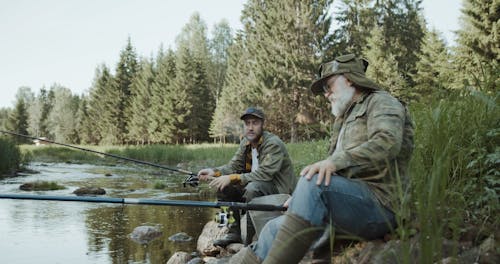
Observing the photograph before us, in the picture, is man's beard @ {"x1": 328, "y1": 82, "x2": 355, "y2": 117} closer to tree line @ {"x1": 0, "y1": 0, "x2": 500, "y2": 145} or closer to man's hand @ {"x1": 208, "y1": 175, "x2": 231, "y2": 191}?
man's hand @ {"x1": 208, "y1": 175, "x2": 231, "y2": 191}

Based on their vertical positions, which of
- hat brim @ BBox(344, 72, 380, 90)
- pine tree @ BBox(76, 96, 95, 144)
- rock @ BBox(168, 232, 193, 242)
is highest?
pine tree @ BBox(76, 96, 95, 144)

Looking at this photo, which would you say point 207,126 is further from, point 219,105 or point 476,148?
point 476,148

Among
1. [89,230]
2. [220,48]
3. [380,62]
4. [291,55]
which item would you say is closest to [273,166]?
[89,230]

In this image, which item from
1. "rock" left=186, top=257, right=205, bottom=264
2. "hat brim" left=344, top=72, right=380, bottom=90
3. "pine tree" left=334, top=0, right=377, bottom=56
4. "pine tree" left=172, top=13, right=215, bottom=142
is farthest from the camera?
"pine tree" left=172, top=13, right=215, bottom=142

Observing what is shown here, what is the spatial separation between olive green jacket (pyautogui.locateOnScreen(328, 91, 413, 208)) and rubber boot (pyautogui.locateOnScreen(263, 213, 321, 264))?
308 mm

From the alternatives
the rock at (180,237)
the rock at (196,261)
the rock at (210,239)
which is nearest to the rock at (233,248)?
the rock at (210,239)

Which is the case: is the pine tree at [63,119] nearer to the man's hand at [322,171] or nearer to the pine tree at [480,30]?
the pine tree at [480,30]

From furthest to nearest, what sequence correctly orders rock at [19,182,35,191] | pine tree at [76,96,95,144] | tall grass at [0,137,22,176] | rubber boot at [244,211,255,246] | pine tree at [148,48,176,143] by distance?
pine tree at [76,96,95,144], pine tree at [148,48,176,143], tall grass at [0,137,22,176], rock at [19,182,35,191], rubber boot at [244,211,255,246]

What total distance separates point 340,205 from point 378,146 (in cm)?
32

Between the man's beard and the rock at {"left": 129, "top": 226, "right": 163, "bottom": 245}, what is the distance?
4.10m

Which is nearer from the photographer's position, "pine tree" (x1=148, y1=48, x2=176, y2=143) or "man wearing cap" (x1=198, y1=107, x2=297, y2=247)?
"man wearing cap" (x1=198, y1=107, x2=297, y2=247)

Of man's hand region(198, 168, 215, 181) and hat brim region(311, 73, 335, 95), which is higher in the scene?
hat brim region(311, 73, 335, 95)

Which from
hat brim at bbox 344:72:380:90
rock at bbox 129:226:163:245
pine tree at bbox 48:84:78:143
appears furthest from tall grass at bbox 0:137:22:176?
pine tree at bbox 48:84:78:143

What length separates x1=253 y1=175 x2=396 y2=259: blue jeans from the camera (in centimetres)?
196
